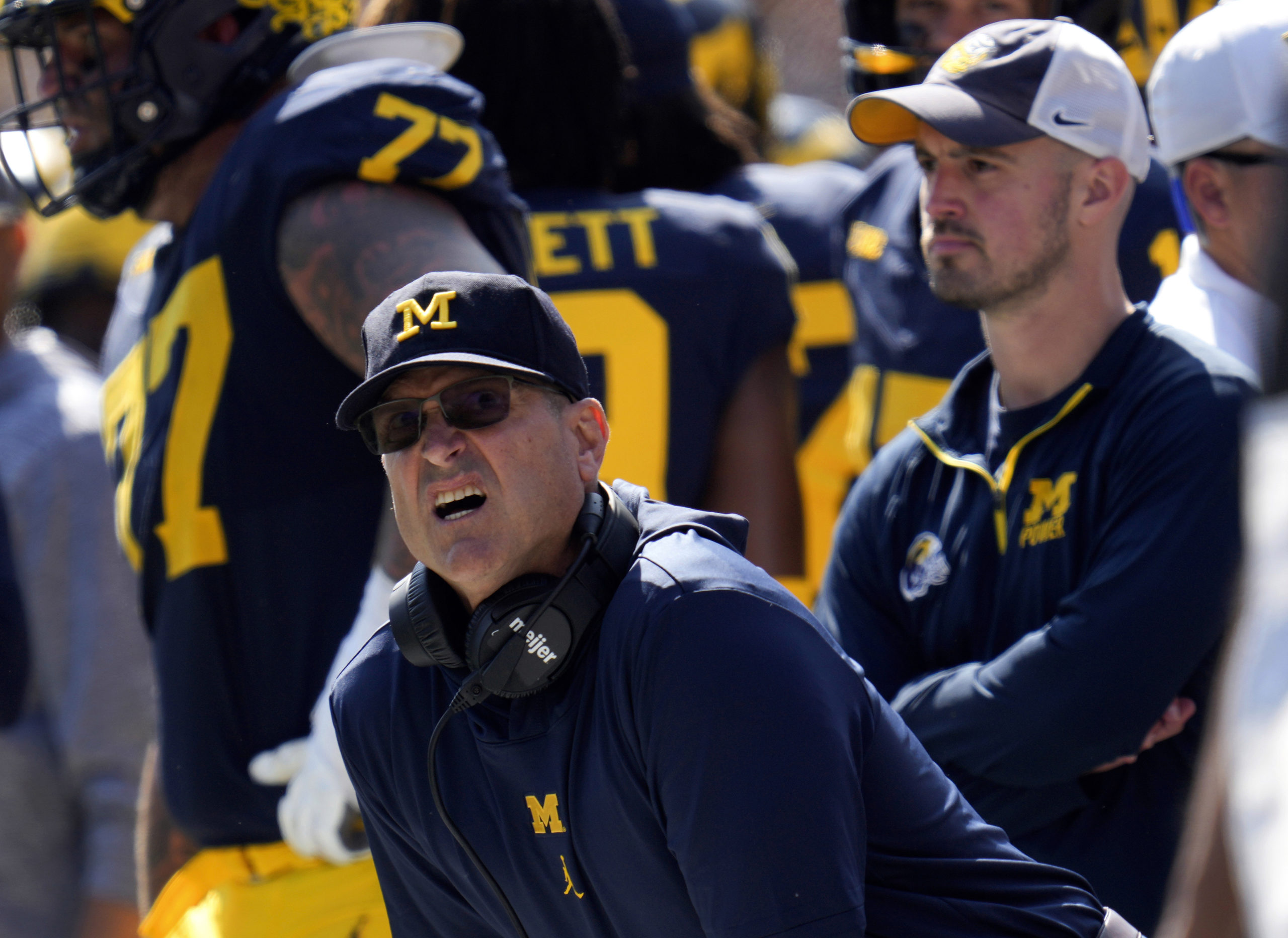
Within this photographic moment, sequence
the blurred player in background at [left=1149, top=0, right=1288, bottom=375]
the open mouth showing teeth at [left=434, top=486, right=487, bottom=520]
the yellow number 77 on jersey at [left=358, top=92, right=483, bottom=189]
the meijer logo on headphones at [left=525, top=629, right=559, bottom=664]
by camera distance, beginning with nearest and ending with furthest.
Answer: the meijer logo on headphones at [left=525, top=629, right=559, bottom=664]
the open mouth showing teeth at [left=434, top=486, right=487, bottom=520]
the yellow number 77 on jersey at [left=358, top=92, right=483, bottom=189]
the blurred player in background at [left=1149, top=0, right=1288, bottom=375]

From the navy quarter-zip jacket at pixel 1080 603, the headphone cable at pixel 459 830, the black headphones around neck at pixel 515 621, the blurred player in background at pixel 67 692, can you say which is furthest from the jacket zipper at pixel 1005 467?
the blurred player in background at pixel 67 692

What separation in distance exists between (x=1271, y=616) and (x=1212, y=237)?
231 cm

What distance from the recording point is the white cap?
2.92 meters

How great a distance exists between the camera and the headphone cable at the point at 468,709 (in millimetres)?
1991

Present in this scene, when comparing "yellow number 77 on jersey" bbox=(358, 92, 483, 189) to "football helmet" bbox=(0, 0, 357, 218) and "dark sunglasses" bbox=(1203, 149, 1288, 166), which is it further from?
"dark sunglasses" bbox=(1203, 149, 1288, 166)

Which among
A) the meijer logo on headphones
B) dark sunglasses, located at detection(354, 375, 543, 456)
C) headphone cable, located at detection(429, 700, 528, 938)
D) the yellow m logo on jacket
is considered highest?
dark sunglasses, located at detection(354, 375, 543, 456)

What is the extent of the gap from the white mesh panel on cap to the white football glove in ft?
4.54

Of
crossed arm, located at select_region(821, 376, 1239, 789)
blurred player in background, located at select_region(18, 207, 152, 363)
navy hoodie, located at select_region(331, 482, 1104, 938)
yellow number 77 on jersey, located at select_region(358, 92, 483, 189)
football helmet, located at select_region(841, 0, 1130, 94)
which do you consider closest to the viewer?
navy hoodie, located at select_region(331, 482, 1104, 938)

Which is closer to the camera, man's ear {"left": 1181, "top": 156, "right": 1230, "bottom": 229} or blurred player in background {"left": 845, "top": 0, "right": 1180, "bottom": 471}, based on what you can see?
man's ear {"left": 1181, "top": 156, "right": 1230, "bottom": 229}

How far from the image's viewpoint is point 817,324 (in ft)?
16.0

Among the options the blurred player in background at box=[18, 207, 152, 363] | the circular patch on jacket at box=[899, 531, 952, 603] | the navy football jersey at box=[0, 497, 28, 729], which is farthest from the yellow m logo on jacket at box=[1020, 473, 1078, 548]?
the blurred player in background at box=[18, 207, 152, 363]

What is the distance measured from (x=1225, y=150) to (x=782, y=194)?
6.91 ft

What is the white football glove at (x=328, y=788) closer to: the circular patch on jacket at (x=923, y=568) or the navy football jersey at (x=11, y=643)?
the circular patch on jacket at (x=923, y=568)

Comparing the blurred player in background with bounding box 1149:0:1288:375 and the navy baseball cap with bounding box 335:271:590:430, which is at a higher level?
the navy baseball cap with bounding box 335:271:590:430
